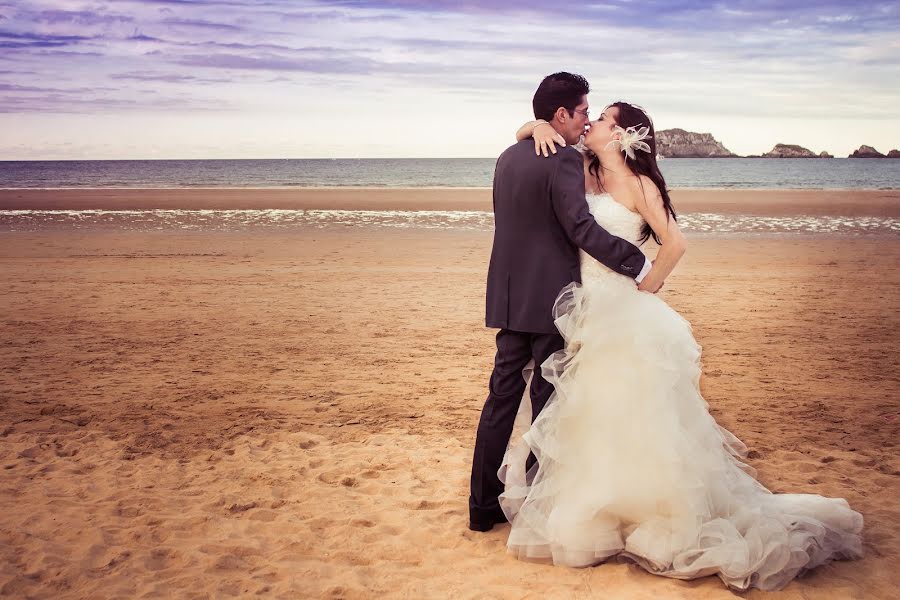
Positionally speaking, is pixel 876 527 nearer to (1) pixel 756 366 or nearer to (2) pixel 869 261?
(1) pixel 756 366

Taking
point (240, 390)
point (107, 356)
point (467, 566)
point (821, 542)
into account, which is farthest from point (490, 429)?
point (107, 356)

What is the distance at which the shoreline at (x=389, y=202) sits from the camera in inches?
963

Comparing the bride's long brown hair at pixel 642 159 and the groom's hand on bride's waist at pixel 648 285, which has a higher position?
the bride's long brown hair at pixel 642 159

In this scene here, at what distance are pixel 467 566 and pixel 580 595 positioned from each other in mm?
607

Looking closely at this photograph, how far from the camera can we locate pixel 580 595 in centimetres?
337

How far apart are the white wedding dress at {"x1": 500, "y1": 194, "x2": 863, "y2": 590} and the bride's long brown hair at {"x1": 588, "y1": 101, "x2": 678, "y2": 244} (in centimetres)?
15

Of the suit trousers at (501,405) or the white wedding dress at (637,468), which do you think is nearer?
the white wedding dress at (637,468)

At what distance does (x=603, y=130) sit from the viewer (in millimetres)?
3770

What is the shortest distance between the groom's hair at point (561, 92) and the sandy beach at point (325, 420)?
2.27 metres

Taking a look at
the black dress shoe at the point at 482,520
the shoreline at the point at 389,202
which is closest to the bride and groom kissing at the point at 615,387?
the black dress shoe at the point at 482,520

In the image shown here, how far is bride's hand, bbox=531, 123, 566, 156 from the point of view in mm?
3676

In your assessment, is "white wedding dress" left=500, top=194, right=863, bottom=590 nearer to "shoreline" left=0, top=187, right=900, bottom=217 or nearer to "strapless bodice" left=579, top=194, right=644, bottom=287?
"strapless bodice" left=579, top=194, right=644, bottom=287

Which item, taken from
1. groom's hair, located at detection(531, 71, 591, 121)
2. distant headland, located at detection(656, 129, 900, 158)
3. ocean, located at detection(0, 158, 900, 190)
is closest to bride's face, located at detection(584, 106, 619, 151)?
groom's hair, located at detection(531, 71, 591, 121)

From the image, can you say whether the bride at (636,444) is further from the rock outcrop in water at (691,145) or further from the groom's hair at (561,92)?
the rock outcrop in water at (691,145)
